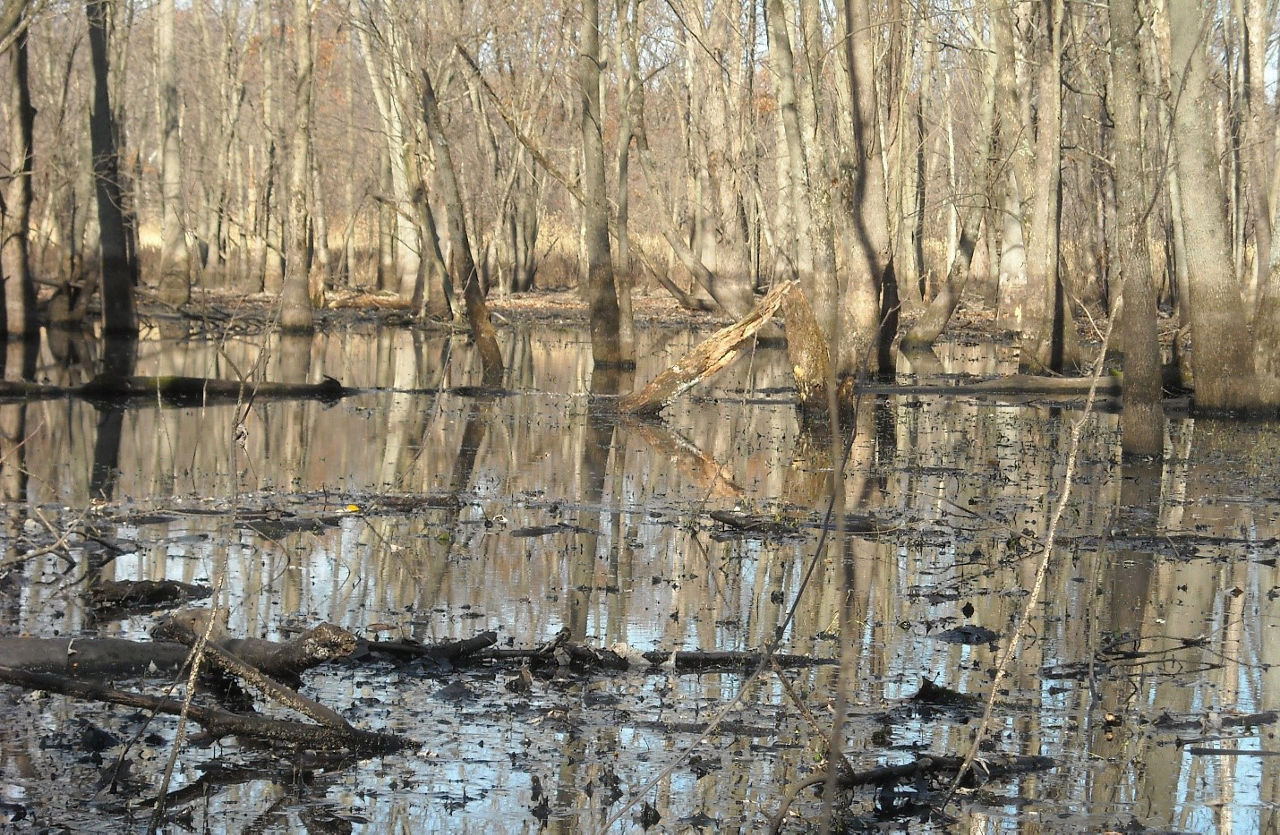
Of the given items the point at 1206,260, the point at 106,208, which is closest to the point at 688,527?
the point at 1206,260

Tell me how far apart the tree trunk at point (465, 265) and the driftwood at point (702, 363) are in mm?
3471

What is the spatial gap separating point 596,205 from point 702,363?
6.02 meters

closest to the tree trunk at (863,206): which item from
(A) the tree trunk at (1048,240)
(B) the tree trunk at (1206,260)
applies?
(A) the tree trunk at (1048,240)

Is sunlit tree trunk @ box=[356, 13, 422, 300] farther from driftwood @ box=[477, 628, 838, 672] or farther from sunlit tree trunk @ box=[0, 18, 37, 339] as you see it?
driftwood @ box=[477, 628, 838, 672]

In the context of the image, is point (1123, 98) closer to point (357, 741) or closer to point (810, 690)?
point (810, 690)

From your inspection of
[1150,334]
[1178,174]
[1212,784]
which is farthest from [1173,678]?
[1178,174]

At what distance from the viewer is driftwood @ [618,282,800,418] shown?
15.1 meters

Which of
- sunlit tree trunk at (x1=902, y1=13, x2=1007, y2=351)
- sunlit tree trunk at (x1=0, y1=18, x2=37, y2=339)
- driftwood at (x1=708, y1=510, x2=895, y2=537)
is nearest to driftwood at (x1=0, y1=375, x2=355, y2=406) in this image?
sunlit tree trunk at (x1=0, y1=18, x2=37, y2=339)

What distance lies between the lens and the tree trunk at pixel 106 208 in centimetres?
2425

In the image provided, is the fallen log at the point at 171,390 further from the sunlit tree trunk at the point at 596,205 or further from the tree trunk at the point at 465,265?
the sunlit tree trunk at the point at 596,205

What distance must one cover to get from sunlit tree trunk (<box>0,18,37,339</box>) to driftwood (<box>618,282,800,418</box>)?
33.3ft

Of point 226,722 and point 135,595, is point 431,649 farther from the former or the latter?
point 135,595

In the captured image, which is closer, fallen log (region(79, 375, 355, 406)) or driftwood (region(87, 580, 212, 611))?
driftwood (region(87, 580, 212, 611))

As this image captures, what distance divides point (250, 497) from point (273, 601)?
10.2ft
